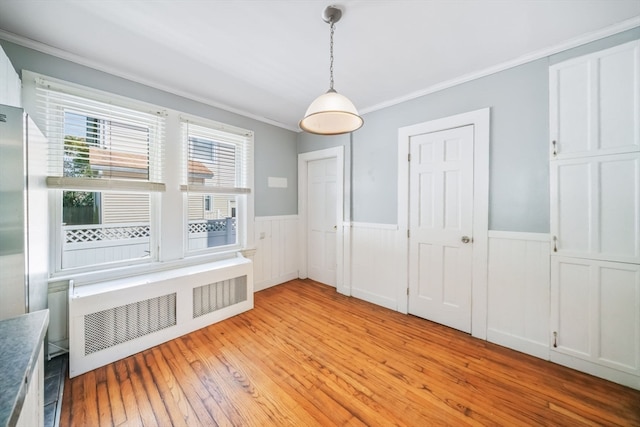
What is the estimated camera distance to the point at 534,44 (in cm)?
196

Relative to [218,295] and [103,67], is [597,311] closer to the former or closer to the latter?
[218,295]

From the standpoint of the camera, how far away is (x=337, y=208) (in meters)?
3.61

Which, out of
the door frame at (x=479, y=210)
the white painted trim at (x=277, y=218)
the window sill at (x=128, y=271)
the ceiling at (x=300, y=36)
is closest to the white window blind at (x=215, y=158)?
the white painted trim at (x=277, y=218)

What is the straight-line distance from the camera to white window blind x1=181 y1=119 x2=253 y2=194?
2.85m

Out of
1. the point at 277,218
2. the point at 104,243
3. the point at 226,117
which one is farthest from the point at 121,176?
the point at 277,218

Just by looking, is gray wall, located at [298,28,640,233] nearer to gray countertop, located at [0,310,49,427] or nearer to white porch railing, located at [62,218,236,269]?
gray countertop, located at [0,310,49,427]

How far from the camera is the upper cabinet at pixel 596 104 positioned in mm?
1722

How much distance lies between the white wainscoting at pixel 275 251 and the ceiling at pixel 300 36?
6.64 feet

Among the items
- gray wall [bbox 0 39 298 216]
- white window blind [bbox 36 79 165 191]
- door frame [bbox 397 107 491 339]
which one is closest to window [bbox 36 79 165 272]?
white window blind [bbox 36 79 165 191]

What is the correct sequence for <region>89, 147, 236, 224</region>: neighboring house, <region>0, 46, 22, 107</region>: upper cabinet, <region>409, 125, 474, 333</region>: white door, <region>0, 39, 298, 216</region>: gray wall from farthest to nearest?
<region>409, 125, 474, 333</region>: white door → <region>89, 147, 236, 224</region>: neighboring house → <region>0, 39, 298, 216</region>: gray wall → <region>0, 46, 22, 107</region>: upper cabinet

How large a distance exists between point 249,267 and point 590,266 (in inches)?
130

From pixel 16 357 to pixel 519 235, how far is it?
3.20m

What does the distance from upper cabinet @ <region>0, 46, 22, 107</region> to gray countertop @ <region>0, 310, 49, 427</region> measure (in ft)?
4.54

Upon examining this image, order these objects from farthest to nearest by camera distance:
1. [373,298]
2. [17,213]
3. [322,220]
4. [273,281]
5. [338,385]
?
[322,220], [273,281], [373,298], [338,385], [17,213]
